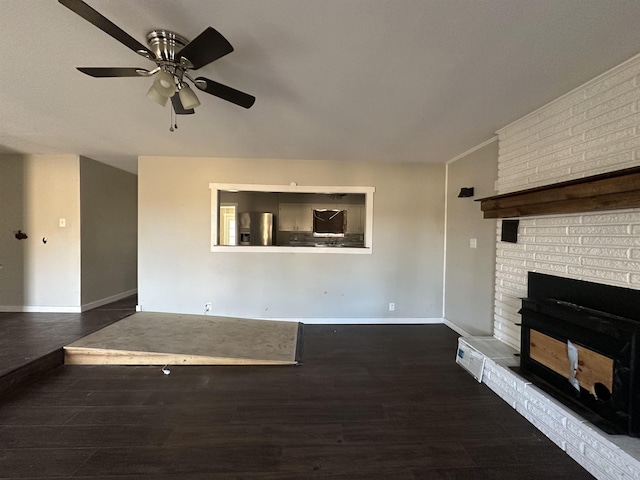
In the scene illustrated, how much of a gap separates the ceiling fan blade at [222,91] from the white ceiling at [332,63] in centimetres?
19

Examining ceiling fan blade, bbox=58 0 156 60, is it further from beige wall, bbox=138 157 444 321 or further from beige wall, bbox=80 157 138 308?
beige wall, bbox=80 157 138 308

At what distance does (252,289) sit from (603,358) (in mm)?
3825

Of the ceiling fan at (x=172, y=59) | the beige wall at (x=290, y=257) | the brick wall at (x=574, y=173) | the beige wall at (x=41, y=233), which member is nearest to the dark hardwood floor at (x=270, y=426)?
the brick wall at (x=574, y=173)

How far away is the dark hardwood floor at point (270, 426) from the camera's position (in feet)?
5.41

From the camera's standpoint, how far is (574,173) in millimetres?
2209

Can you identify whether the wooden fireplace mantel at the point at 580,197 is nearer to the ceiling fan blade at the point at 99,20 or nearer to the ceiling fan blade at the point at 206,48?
the ceiling fan blade at the point at 206,48

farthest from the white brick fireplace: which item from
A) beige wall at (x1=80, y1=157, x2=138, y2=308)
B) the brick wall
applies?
beige wall at (x1=80, y1=157, x2=138, y2=308)

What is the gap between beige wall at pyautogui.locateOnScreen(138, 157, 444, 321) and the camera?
4285 millimetres

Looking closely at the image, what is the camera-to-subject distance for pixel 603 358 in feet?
5.67

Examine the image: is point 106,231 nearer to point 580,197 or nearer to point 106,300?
point 106,300

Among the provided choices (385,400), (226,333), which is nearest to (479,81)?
(385,400)

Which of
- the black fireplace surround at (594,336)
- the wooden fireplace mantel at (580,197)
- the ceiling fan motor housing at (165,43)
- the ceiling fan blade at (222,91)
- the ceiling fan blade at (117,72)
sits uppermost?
the ceiling fan motor housing at (165,43)

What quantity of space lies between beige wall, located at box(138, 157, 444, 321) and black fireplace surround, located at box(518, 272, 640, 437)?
2060mm

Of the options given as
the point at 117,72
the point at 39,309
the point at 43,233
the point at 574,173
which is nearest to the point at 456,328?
the point at 574,173
